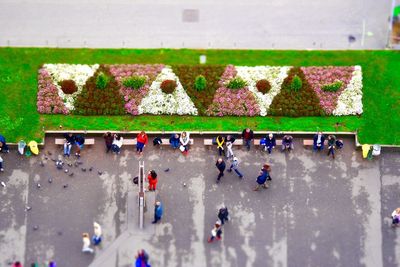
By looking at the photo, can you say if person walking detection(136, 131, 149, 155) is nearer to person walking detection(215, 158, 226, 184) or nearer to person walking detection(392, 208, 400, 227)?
person walking detection(215, 158, 226, 184)

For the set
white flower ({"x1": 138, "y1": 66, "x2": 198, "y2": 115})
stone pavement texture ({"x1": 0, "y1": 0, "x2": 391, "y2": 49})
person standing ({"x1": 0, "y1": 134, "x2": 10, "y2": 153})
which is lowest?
person standing ({"x1": 0, "y1": 134, "x2": 10, "y2": 153})

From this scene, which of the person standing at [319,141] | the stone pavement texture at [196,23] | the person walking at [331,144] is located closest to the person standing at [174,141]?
the stone pavement texture at [196,23]

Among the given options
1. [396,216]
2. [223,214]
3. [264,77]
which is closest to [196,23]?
[264,77]

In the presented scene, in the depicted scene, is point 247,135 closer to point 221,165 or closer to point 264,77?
point 221,165

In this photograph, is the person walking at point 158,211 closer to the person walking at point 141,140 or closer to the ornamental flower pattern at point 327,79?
the person walking at point 141,140

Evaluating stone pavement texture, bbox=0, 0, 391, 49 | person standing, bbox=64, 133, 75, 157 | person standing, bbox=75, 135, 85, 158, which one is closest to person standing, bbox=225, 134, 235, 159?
stone pavement texture, bbox=0, 0, 391, 49

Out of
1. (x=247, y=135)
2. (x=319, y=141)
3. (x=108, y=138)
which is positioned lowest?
(x=319, y=141)
